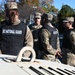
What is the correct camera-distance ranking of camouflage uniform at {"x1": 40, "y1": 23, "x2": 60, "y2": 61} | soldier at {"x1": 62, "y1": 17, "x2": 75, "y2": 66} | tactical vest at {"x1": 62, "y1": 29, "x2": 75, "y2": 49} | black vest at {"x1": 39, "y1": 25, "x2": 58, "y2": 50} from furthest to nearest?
1. tactical vest at {"x1": 62, "y1": 29, "x2": 75, "y2": 49}
2. soldier at {"x1": 62, "y1": 17, "x2": 75, "y2": 66}
3. black vest at {"x1": 39, "y1": 25, "x2": 58, "y2": 50}
4. camouflage uniform at {"x1": 40, "y1": 23, "x2": 60, "y2": 61}

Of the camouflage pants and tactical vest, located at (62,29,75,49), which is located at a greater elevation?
tactical vest, located at (62,29,75,49)

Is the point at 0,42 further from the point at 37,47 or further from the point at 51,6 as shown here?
the point at 51,6

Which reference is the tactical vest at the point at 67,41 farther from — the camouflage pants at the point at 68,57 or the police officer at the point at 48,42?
the police officer at the point at 48,42

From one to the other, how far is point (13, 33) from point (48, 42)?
1475mm

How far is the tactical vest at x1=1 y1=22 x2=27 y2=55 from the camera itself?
4436 mm

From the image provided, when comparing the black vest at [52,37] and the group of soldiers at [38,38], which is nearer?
the group of soldiers at [38,38]

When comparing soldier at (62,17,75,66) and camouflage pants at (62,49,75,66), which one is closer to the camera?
soldier at (62,17,75,66)

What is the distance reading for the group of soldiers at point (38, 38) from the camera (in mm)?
4422

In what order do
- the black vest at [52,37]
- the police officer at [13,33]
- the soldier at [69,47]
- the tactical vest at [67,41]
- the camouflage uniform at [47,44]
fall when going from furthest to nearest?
the tactical vest at [67,41] → the soldier at [69,47] → the black vest at [52,37] → the camouflage uniform at [47,44] → the police officer at [13,33]

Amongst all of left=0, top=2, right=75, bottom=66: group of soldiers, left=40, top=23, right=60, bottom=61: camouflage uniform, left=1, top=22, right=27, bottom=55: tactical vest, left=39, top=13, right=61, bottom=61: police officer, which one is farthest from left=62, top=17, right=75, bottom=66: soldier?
left=1, top=22, right=27, bottom=55: tactical vest

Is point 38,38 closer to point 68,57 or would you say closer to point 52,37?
point 52,37

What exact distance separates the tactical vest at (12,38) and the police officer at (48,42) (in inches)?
51.8

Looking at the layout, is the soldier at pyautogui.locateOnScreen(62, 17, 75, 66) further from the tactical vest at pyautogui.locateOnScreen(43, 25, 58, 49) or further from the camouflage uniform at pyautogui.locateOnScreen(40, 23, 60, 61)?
the camouflage uniform at pyautogui.locateOnScreen(40, 23, 60, 61)

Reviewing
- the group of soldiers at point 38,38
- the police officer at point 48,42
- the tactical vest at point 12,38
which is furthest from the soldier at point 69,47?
the tactical vest at point 12,38
